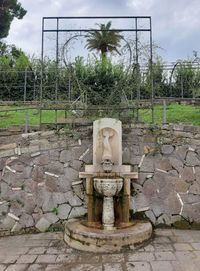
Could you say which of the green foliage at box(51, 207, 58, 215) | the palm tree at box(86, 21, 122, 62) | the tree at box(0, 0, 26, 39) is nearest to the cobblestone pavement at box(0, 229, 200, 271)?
the green foliage at box(51, 207, 58, 215)

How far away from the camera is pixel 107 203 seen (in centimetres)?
507

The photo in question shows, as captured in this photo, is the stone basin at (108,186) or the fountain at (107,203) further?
the stone basin at (108,186)

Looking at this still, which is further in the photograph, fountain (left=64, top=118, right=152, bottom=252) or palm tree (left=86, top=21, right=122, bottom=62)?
palm tree (left=86, top=21, right=122, bottom=62)

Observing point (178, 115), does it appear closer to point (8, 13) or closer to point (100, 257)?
point (100, 257)

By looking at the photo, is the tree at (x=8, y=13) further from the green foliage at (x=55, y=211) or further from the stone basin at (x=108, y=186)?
the stone basin at (x=108, y=186)

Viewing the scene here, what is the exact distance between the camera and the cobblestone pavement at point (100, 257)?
3.96 m

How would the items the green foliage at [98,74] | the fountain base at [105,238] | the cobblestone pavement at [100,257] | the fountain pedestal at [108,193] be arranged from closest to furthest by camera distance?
the cobblestone pavement at [100,257] < the fountain base at [105,238] < the fountain pedestal at [108,193] < the green foliage at [98,74]

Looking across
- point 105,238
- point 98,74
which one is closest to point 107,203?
point 105,238

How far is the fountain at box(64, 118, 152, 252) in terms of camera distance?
14.9ft

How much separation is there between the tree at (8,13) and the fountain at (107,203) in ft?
43.1

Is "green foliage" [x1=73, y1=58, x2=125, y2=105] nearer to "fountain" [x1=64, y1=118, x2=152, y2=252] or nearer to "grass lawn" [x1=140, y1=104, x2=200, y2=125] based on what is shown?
"grass lawn" [x1=140, y1=104, x2=200, y2=125]

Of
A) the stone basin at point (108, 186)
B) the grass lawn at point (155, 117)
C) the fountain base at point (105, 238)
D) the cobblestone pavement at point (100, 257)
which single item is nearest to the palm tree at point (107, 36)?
the grass lawn at point (155, 117)

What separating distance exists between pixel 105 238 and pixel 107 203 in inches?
27.3

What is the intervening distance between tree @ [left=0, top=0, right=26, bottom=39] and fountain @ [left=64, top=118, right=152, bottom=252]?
43.1 feet
